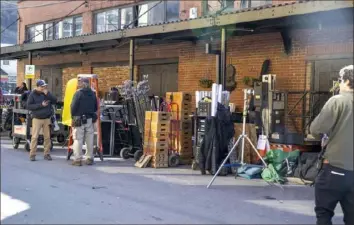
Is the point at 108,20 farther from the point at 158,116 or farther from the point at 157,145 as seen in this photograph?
the point at 157,145

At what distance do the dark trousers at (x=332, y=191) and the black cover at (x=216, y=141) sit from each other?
15.6 ft

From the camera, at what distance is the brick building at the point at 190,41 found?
10309mm

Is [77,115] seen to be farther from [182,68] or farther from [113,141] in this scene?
[182,68]

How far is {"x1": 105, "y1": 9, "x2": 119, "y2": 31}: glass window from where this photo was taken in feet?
60.4

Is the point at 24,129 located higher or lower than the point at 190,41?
lower

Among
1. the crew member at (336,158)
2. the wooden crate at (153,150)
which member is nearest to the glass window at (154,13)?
the wooden crate at (153,150)

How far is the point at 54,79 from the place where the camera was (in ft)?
69.6

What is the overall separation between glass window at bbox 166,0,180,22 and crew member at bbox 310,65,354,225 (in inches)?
457

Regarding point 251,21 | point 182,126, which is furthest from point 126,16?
point 251,21

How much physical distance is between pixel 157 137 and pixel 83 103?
1.71m

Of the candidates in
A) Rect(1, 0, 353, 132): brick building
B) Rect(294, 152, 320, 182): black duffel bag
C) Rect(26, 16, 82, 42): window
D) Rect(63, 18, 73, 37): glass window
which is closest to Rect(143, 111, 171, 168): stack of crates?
Rect(1, 0, 353, 132): brick building

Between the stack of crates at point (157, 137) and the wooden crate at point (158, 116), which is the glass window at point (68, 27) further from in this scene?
the stack of crates at point (157, 137)

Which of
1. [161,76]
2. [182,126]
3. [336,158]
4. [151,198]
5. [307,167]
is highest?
[161,76]

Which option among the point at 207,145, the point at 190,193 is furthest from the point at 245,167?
the point at 190,193
